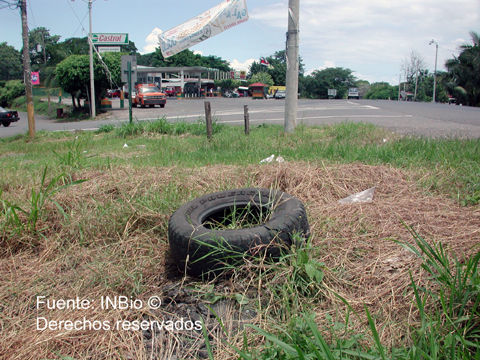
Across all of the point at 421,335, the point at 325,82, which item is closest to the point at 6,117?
the point at 421,335

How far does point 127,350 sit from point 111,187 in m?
2.42

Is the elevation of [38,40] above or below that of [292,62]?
above

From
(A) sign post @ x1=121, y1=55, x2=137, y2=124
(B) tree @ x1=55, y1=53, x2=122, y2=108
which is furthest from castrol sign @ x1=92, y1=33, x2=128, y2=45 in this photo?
(A) sign post @ x1=121, y1=55, x2=137, y2=124

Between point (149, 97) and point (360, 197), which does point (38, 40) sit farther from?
point (360, 197)

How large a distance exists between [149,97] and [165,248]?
31.7m

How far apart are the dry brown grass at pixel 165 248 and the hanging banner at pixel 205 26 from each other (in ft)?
22.3

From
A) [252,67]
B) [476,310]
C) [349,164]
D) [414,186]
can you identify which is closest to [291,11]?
[349,164]

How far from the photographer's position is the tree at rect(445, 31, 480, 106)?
1943 inches

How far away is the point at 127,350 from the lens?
2242 millimetres

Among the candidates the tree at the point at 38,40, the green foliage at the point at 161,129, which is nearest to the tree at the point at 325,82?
the tree at the point at 38,40

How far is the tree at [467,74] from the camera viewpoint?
4934 centimetres

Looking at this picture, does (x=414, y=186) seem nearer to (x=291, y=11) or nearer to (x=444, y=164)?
(x=444, y=164)

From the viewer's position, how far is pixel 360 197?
13.5 feet

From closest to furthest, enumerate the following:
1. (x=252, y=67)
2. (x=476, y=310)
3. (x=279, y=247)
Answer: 1. (x=476, y=310)
2. (x=279, y=247)
3. (x=252, y=67)
